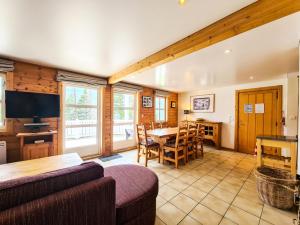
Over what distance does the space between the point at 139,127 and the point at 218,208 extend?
215cm

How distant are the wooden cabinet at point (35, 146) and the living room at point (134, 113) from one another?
0.7 inches

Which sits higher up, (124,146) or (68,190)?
(68,190)

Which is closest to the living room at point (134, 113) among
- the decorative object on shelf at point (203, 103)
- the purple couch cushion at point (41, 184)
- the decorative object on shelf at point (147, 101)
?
the purple couch cushion at point (41, 184)

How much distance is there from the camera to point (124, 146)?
4.55m

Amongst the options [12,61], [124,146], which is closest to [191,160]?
[124,146]

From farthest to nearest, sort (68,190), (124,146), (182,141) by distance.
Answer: (124,146) → (182,141) → (68,190)

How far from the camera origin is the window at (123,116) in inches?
173

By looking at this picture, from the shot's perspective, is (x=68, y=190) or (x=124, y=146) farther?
(x=124, y=146)

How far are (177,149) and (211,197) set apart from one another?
117 cm

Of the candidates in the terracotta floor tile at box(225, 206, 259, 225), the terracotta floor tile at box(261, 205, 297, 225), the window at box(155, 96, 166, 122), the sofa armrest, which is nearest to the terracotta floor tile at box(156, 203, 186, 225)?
the terracotta floor tile at box(225, 206, 259, 225)

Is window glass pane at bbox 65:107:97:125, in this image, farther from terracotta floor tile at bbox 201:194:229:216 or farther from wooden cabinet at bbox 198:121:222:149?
wooden cabinet at bbox 198:121:222:149

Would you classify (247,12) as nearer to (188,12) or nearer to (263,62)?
(188,12)

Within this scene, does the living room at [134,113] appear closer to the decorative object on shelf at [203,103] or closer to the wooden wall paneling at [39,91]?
the wooden wall paneling at [39,91]

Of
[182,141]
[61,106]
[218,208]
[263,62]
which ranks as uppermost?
[263,62]
